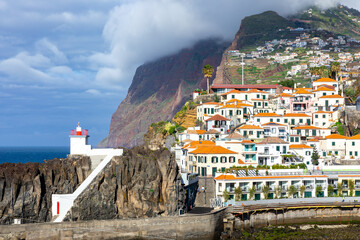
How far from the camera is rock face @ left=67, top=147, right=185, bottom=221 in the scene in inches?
1809

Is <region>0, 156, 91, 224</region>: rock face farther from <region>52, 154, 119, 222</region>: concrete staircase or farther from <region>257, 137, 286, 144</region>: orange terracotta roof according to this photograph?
<region>257, 137, 286, 144</region>: orange terracotta roof

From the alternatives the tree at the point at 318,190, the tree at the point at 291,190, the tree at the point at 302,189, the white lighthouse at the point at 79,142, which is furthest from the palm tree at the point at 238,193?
the white lighthouse at the point at 79,142

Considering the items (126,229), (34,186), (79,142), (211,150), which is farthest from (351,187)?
(34,186)

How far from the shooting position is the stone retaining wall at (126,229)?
41312mm

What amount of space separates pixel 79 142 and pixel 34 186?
7795mm

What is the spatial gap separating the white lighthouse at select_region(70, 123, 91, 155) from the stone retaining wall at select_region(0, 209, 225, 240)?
35.1 feet

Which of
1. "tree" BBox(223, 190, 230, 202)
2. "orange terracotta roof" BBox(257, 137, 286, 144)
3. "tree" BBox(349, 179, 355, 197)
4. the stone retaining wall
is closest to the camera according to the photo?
the stone retaining wall

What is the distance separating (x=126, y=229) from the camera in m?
43.3

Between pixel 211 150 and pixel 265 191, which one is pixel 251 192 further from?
pixel 211 150

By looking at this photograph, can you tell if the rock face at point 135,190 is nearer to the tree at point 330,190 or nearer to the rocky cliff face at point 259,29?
the tree at point 330,190

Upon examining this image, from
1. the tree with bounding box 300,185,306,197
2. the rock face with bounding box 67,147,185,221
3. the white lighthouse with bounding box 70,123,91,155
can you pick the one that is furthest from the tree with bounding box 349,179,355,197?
the white lighthouse with bounding box 70,123,91,155

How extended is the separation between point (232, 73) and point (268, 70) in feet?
33.0

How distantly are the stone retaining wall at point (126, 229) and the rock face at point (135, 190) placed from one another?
2.37m

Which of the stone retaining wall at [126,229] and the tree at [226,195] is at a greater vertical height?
the tree at [226,195]
